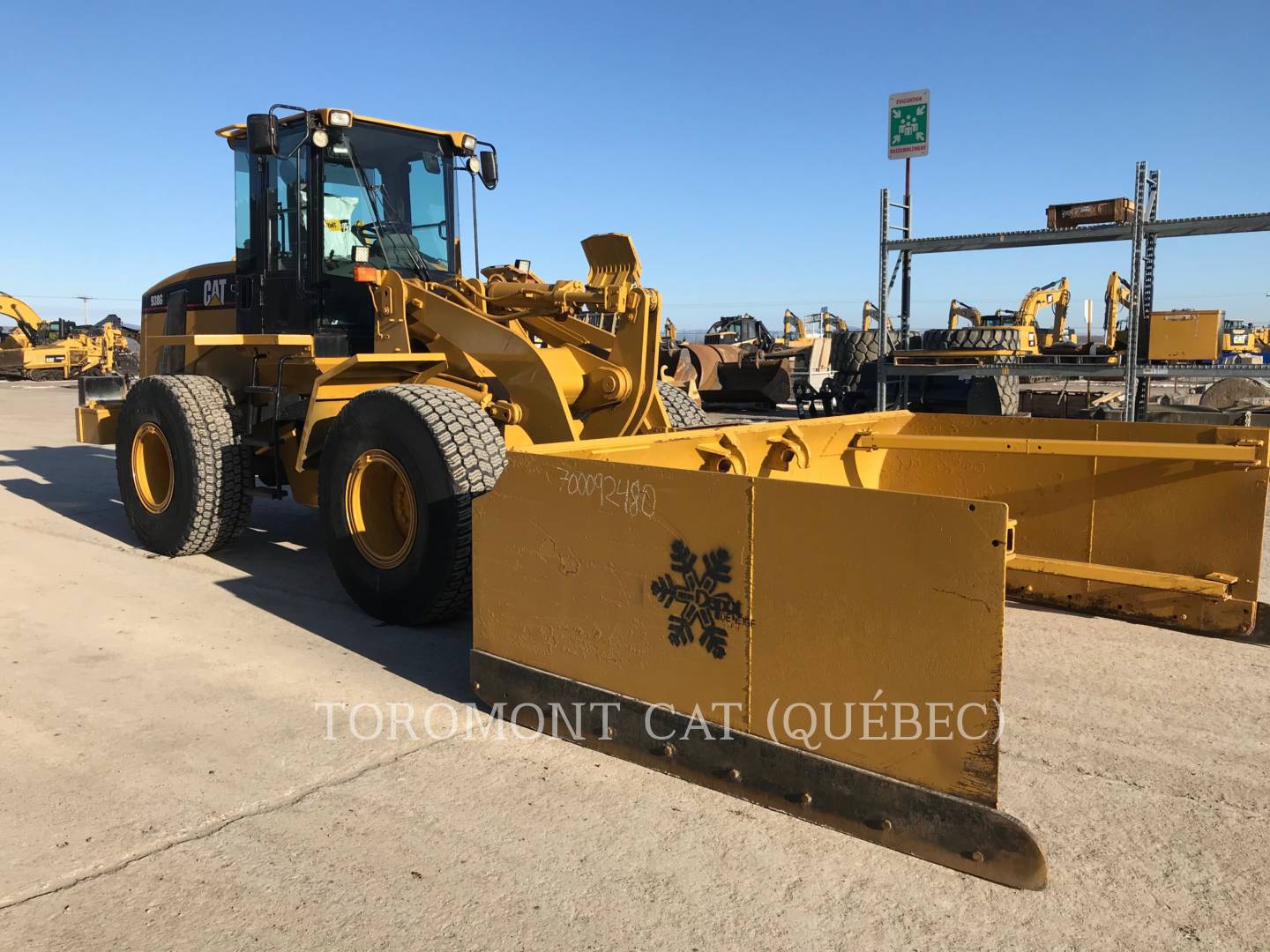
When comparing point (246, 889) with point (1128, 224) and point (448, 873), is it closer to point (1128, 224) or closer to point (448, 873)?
point (448, 873)

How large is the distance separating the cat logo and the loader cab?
1.30 ft

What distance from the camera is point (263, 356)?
6895mm

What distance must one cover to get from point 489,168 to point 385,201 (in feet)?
3.10

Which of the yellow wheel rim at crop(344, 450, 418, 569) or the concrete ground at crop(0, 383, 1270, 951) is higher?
the yellow wheel rim at crop(344, 450, 418, 569)

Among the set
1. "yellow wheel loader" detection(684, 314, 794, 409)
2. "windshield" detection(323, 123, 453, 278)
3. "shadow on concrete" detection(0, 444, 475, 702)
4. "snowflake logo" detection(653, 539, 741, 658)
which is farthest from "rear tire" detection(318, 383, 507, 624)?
"yellow wheel loader" detection(684, 314, 794, 409)

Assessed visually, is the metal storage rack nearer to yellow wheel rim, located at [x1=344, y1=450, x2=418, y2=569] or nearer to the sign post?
the sign post

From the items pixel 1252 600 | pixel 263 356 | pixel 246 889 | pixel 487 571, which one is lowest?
pixel 246 889

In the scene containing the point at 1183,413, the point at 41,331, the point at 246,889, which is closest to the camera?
the point at 246,889

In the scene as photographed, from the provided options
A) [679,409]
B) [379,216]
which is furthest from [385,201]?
[679,409]

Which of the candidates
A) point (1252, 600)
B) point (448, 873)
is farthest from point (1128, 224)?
point (448, 873)

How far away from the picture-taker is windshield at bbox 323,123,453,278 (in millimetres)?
6723

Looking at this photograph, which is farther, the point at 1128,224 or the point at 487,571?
the point at 1128,224

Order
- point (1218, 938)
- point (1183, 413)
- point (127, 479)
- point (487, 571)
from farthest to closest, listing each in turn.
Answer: point (1183, 413) → point (127, 479) → point (487, 571) → point (1218, 938)

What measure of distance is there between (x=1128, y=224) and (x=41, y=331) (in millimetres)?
39342
